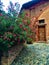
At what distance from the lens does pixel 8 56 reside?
13547 millimetres

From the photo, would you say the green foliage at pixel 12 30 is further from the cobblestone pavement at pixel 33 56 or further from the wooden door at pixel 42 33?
the wooden door at pixel 42 33

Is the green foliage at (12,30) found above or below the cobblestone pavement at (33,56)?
above

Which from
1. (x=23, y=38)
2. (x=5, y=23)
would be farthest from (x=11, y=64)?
(x=5, y=23)

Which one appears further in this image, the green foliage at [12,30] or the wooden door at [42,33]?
the wooden door at [42,33]

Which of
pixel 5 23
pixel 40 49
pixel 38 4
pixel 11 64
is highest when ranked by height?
pixel 38 4

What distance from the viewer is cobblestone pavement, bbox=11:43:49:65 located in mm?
12531

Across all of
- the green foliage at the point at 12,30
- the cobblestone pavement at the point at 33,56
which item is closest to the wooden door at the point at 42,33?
the cobblestone pavement at the point at 33,56

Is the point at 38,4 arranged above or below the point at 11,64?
above

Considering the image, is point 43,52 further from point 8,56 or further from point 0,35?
point 0,35

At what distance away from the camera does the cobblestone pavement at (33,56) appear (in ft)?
41.1

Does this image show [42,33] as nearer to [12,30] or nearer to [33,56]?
[33,56]

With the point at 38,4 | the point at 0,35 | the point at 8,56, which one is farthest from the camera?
the point at 38,4

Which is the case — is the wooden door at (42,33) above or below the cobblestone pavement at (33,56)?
above

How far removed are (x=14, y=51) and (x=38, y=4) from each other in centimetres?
993
